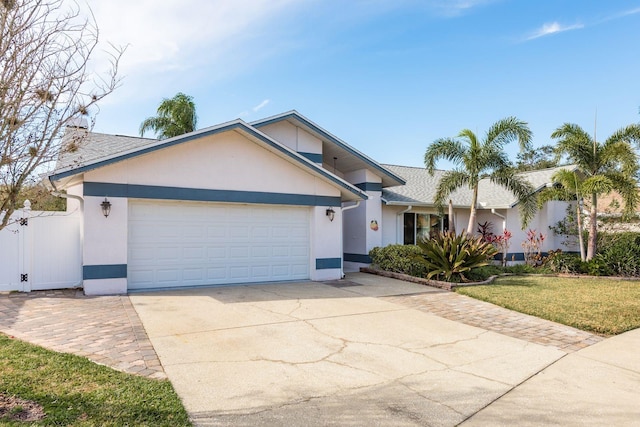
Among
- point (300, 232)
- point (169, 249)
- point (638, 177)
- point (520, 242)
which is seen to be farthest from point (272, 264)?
point (638, 177)

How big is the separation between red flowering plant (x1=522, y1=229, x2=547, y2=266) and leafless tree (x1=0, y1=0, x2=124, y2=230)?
17.4 metres

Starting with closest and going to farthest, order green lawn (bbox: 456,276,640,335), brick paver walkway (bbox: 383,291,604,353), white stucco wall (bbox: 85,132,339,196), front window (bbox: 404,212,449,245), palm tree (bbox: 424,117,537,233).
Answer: brick paver walkway (bbox: 383,291,604,353), green lawn (bbox: 456,276,640,335), white stucco wall (bbox: 85,132,339,196), palm tree (bbox: 424,117,537,233), front window (bbox: 404,212,449,245)

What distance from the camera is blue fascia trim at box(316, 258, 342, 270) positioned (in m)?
13.2

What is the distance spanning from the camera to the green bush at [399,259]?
1382 centimetres

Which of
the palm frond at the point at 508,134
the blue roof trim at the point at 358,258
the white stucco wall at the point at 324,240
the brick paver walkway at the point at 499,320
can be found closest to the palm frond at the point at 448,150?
the palm frond at the point at 508,134

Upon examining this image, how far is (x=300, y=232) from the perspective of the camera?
13.2m

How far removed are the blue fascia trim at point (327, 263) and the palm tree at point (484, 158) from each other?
5947mm

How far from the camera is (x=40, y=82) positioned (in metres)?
4.11

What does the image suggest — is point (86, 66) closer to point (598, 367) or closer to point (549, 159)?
point (598, 367)

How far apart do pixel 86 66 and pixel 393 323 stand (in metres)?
6.36

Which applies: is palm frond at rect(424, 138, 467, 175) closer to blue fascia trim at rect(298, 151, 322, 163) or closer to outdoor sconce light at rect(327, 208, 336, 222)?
blue fascia trim at rect(298, 151, 322, 163)

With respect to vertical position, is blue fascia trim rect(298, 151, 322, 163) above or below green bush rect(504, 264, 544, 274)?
above

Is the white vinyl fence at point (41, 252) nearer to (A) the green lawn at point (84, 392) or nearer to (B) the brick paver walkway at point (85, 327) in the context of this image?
(B) the brick paver walkway at point (85, 327)

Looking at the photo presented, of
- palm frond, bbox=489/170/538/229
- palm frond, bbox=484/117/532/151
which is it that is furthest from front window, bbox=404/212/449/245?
palm frond, bbox=484/117/532/151
